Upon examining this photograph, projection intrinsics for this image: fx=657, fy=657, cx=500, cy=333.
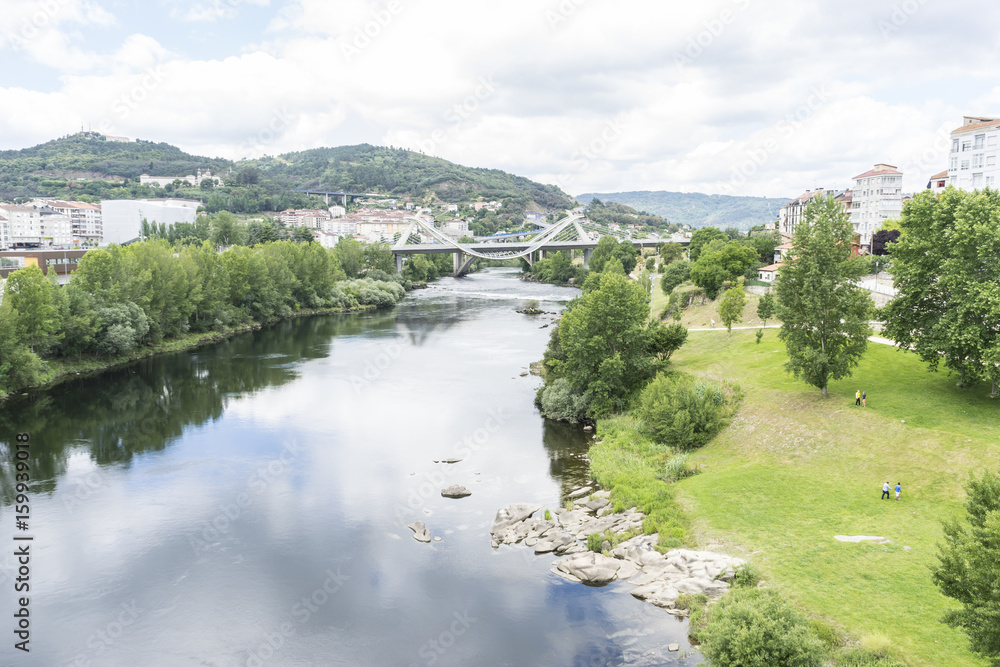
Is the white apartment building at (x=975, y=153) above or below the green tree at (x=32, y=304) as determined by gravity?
above

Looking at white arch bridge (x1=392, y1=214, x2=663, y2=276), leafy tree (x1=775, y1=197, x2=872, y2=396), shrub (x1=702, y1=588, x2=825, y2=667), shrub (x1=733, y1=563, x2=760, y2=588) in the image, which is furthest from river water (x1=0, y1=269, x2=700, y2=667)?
white arch bridge (x1=392, y1=214, x2=663, y2=276)

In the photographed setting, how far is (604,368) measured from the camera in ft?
86.8

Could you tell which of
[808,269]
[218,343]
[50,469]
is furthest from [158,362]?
[808,269]

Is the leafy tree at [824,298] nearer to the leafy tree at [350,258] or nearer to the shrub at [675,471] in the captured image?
the shrub at [675,471]

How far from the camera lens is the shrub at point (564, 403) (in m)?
27.2

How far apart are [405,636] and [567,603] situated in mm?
3599

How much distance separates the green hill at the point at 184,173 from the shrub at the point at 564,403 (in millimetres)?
105672

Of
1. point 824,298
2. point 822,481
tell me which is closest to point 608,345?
point 824,298

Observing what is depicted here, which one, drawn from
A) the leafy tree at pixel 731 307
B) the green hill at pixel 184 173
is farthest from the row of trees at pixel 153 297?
the green hill at pixel 184 173

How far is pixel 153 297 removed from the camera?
41406 millimetres

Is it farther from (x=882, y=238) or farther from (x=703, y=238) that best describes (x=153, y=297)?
(x=703, y=238)

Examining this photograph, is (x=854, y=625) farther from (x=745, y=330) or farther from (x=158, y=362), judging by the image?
(x=158, y=362)

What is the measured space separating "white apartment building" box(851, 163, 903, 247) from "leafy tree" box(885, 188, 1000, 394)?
34595 millimetres

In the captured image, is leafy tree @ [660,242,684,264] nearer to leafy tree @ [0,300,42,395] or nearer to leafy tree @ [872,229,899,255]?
leafy tree @ [872,229,899,255]
